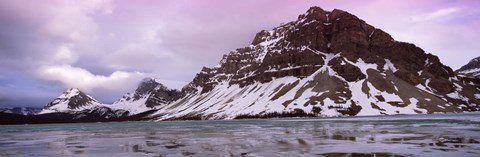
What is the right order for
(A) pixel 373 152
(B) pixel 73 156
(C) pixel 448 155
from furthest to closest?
(B) pixel 73 156, (A) pixel 373 152, (C) pixel 448 155

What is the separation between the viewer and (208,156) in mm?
25688

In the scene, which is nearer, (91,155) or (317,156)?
(317,156)

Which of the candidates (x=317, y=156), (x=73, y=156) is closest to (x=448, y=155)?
(x=317, y=156)

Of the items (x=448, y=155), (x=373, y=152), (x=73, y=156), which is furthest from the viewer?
(x=73, y=156)

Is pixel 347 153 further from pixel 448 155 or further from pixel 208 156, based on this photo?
pixel 208 156

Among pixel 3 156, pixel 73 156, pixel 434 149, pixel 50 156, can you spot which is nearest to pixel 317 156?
pixel 434 149

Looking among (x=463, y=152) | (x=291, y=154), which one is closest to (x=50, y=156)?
(x=291, y=154)

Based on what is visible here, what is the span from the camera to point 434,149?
2684cm

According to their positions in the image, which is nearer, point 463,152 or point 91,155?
point 463,152

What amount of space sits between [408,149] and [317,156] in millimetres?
7160

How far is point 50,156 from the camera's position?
1128 inches

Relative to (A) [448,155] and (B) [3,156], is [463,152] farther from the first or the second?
(B) [3,156]

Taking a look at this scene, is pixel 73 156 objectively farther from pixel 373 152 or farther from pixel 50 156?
pixel 373 152

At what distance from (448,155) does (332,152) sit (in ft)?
21.7
